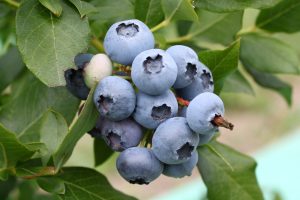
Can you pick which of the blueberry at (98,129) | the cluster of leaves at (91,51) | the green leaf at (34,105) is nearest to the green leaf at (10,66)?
the cluster of leaves at (91,51)

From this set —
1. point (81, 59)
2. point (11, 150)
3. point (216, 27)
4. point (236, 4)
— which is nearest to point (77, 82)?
point (81, 59)

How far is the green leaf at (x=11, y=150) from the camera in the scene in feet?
2.88

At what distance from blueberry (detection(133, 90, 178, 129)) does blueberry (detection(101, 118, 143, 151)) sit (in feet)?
Answer: 0.07

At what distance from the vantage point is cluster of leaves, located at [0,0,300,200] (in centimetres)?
86

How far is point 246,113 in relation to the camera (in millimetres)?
5121

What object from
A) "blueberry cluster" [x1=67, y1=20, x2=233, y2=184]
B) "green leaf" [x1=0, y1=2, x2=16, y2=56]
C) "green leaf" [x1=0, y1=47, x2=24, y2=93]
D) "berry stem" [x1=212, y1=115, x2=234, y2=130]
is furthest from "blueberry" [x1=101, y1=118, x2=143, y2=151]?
"green leaf" [x1=0, y1=2, x2=16, y2=56]

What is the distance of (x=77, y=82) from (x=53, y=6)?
0.11 metres

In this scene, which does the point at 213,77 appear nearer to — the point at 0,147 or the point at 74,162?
the point at 0,147

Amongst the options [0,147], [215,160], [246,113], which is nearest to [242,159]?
[215,160]

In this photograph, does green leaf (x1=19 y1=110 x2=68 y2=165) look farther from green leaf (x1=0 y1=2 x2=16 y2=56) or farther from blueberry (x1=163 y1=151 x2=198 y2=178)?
green leaf (x1=0 y1=2 x2=16 y2=56)

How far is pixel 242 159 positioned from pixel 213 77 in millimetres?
224

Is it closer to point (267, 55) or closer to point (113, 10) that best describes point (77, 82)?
point (113, 10)

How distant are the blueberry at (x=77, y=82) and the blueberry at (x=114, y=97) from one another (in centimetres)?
8

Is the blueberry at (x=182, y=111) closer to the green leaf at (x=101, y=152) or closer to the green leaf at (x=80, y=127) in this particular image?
the green leaf at (x=80, y=127)
